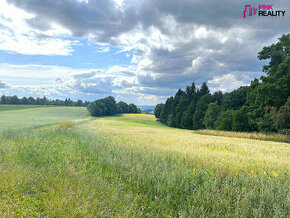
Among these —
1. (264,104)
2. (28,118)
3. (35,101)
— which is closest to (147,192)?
(264,104)

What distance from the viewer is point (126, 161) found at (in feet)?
25.8

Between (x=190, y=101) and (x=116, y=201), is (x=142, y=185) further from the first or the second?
(x=190, y=101)

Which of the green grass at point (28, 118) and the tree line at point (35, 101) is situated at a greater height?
the tree line at point (35, 101)

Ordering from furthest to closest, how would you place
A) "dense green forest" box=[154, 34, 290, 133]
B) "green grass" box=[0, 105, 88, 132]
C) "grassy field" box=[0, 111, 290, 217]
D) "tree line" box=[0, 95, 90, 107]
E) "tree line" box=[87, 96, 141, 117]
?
"tree line" box=[0, 95, 90, 107]
"tree line" box=[87, 96, 141, 117]
"dense green forest" box=[154, 34, 290, 133]
"green grass" box=[0, 105, 88, 132]
"grassy field" box=[0, 111, 290, 217]

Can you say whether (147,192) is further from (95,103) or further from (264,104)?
(95,103)

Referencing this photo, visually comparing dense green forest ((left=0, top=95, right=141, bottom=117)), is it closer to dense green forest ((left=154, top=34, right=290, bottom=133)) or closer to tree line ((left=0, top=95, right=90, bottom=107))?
tree line ((left=0, top=95, right=90, bottom=107))

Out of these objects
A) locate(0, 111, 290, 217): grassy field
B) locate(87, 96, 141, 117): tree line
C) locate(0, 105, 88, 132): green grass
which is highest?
locate(87, 96, 141, 117): tree line

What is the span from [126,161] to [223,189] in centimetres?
387

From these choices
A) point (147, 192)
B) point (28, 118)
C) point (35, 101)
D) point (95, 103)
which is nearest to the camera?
point (147, 192)

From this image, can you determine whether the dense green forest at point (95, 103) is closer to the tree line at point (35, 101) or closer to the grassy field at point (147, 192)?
the tree line at point (35, 101)

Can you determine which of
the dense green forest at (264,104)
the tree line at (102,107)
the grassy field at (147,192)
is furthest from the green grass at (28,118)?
the dense green forest at (264,104)

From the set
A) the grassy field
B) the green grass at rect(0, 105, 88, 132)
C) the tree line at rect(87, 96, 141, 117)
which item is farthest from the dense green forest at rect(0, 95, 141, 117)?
the grassy field

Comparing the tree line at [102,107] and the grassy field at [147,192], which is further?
the tree line at [102,107]

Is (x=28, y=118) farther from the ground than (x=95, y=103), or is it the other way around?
(x=95, y=103)
